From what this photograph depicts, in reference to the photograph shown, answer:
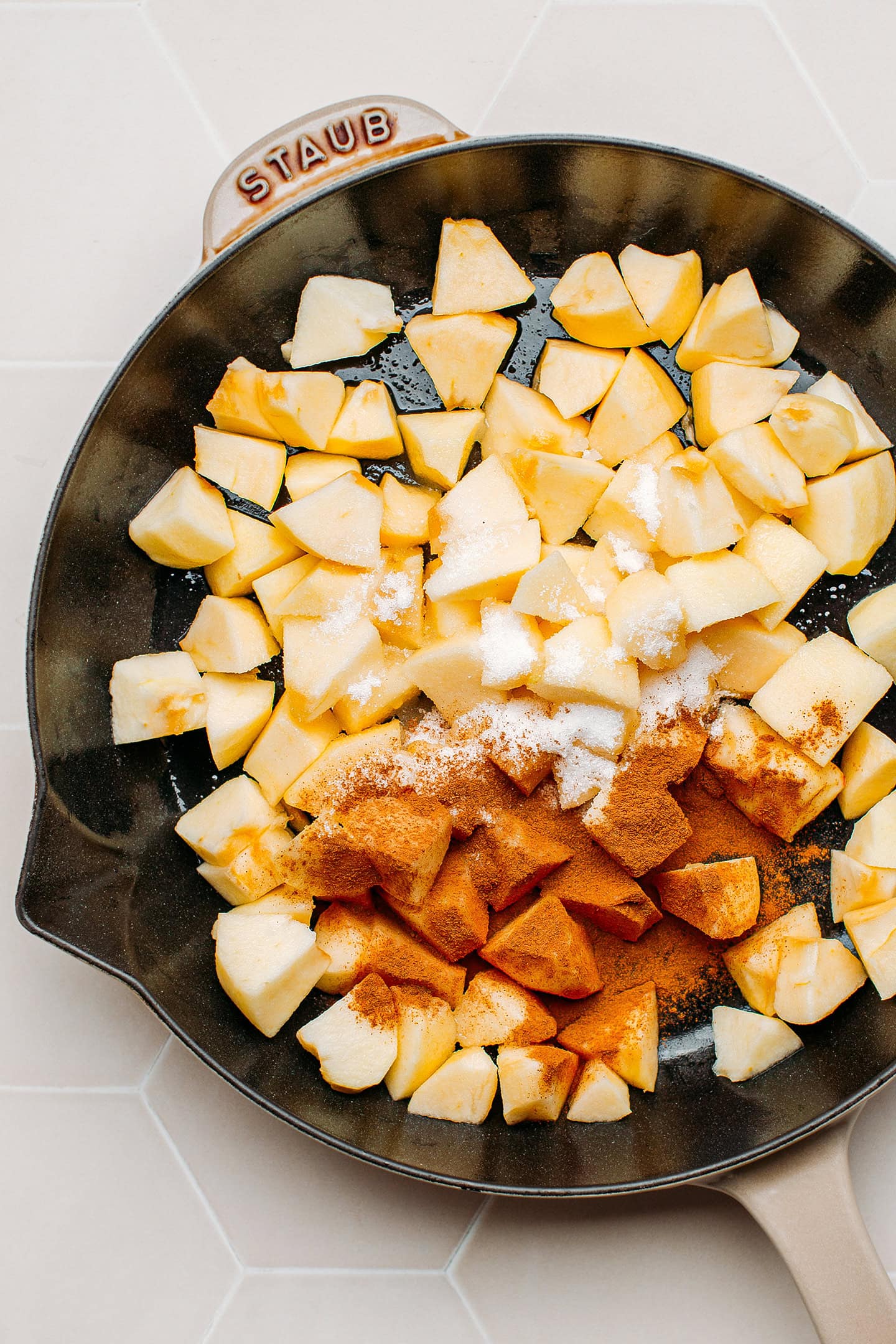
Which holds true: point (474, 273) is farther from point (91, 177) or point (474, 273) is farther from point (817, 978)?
point (817, 978)

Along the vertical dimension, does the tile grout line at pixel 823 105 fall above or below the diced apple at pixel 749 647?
above

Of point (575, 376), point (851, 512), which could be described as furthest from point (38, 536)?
point (851, 512)

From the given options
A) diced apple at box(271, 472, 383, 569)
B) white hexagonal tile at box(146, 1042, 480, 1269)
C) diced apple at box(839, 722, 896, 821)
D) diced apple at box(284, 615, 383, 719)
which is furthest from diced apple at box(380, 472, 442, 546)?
white hexagonal tile at box(146, 1042, 480, 1269)

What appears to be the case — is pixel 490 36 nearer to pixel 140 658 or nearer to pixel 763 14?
pixel 763 14

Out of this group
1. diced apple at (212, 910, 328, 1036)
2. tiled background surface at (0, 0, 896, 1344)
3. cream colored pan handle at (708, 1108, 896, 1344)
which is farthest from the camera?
tiled background surface at (0, 0, 896, 1344)

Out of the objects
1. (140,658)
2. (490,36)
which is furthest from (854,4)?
(140,658)

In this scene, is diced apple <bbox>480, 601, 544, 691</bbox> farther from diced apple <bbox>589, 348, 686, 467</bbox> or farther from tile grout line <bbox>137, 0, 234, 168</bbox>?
tile grout line <bbox>137, 0, 234, 168</bbox>

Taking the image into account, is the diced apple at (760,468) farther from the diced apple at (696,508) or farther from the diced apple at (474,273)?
the diced apple at (474,273)

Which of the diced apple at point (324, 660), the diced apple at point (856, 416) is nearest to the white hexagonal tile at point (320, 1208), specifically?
the diced apple at point (324, 660)
